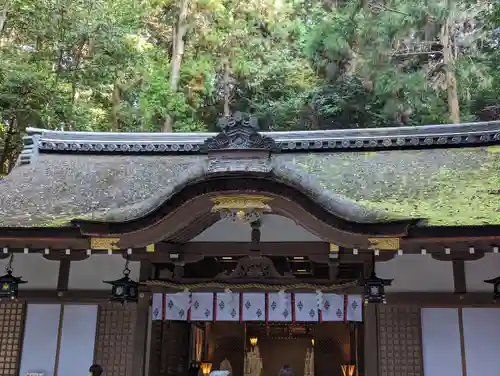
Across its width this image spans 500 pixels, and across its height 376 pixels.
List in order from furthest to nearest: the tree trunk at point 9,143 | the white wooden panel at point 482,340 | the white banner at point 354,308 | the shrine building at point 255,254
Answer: the tree trunk at point 9,143
the white banner at point 354,308
the white wooden panel at point 482,340
the shrine building at point 255,254

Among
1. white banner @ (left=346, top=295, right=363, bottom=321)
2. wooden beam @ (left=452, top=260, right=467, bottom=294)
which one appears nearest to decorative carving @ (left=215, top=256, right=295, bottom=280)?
white banner @ (left=346, top=295, right=363, bottom=321)

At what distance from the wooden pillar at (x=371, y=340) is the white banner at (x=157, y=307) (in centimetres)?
313

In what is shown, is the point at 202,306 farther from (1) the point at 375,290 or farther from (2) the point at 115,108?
(2) the point at 115,108

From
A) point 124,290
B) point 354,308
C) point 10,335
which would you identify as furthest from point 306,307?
point 10,335

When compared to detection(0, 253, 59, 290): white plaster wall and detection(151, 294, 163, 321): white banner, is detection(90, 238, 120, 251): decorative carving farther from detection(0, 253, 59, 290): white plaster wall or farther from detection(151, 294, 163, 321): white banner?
detection(0, 253, 59, 290): white plaster wall

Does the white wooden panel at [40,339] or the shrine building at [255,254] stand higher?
the shrine building at [255,254]

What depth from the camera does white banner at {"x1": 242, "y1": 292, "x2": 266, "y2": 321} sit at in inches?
315

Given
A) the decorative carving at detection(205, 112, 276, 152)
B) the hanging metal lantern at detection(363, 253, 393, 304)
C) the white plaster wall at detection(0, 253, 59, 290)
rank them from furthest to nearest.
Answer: the white plaster wall at detection(0, 253, 59, 290) → the hanging metal lantern at detection(363, 253, 393, 304) → the decorative carving at detection(205, 112, 276, 152)

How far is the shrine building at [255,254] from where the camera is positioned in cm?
662

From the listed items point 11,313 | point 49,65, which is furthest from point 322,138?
point 49,65

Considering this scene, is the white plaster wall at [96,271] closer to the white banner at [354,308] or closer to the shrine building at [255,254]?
the shrine building at [255,254]

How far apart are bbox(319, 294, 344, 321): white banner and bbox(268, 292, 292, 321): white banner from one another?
19.8 inches

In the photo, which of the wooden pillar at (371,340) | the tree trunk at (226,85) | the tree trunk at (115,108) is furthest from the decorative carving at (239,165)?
the tree trunk at (226,85)

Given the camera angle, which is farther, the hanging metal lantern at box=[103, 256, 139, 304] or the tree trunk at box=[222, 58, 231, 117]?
the tree trunk at box=[222, 58, 231, 117]
